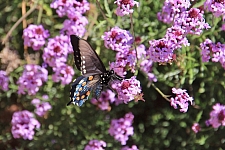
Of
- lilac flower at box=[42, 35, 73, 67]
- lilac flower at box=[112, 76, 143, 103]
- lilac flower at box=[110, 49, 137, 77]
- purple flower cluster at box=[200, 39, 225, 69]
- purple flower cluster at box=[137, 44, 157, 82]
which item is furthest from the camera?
lilac flower at box=[42, 35, 73, 67]

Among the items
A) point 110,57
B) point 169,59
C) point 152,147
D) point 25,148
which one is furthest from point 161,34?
point 25,148

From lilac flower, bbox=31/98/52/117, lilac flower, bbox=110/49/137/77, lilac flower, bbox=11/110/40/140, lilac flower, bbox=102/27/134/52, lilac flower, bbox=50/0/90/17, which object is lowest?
lilac flower, bbox=11/110/40/140

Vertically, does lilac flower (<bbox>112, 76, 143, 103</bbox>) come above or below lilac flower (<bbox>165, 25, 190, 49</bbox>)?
below

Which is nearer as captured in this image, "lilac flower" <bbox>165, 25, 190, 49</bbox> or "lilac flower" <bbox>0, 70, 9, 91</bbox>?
"lilac flower" <bbox>165, 25, 190, 49</bbox>

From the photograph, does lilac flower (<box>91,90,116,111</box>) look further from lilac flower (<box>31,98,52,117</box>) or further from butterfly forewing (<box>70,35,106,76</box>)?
butterfly forewing (<box>70,35,106,76</box>)

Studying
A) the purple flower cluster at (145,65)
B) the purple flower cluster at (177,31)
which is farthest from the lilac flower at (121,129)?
the purple flower cluster at (177,31)

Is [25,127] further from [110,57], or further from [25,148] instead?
[110,57]

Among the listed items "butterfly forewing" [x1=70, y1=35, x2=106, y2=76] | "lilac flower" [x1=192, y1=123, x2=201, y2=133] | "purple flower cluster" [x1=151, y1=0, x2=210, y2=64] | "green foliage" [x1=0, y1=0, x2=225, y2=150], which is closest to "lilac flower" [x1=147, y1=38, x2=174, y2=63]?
"purple flower cluster" [x1=151, y1=0, x2=210, y2=64]
